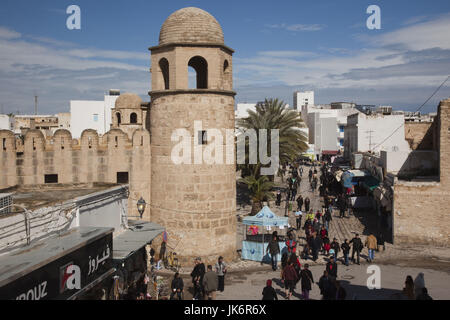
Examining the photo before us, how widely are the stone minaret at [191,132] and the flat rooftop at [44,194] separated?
118 inches

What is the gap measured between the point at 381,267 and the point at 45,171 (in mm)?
12585

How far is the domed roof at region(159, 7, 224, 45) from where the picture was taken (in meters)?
15.4

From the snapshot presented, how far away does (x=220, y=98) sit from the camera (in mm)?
15727

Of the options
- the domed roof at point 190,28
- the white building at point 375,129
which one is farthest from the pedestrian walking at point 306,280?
the white building at point 375,129

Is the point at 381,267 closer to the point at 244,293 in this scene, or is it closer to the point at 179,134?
the point at 244,293

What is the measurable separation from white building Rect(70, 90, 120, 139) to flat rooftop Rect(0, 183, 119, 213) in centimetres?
4140

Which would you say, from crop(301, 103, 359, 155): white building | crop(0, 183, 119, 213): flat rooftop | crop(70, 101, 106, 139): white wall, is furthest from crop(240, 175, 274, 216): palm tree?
crop(70, 101, 106, 139): white wall

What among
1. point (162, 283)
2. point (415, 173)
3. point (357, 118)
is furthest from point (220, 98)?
point (357, 118)

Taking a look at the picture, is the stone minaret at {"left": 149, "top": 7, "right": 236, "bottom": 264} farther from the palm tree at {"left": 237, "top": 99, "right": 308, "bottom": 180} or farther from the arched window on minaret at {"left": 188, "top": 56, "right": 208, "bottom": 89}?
the palm tree at {"left": 237, "top": 99, "right": 308, "bottom": 180}

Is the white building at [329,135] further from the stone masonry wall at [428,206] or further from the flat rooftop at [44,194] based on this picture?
the flat rooftop at [44,194]

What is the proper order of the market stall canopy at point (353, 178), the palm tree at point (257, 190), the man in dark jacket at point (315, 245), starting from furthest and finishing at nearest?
the market stall canopy at point (353, 178), the palm tree at point (257, 190), the man in dark jacket at point (315, 245)

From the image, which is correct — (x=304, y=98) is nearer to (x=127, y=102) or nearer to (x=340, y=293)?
(x=127, y=102)

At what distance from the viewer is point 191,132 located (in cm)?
1552

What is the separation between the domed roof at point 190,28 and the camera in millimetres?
15391
